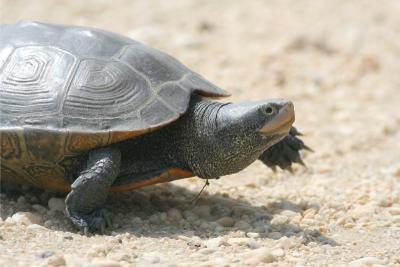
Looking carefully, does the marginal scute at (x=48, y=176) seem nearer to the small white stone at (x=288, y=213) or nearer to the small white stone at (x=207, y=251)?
the small white stone at (x=207, y=251)

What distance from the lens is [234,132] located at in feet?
15.5

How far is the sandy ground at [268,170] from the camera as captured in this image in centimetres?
421

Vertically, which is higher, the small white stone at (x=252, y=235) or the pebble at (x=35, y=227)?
the small white stone at (x=252, y=235)

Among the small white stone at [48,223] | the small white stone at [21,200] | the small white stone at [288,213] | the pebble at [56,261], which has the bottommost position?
the pebble at [56,261]

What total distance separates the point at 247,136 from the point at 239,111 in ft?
0.54

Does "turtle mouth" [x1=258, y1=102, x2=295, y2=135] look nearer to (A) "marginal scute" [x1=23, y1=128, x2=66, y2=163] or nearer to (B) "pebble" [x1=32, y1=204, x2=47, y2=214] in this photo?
(A) "marginal scute" [x1=23, y1=128, x2=66, y2=163]

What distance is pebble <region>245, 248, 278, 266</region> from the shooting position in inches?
157

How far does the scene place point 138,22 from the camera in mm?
10016

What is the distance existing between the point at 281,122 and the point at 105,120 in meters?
1.06

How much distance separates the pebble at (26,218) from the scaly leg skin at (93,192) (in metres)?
0.20

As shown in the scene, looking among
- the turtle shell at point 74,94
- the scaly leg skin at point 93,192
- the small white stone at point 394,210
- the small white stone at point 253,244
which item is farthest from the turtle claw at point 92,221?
the small white stone at point 394,210

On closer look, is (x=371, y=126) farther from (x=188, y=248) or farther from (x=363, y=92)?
(x=188, y=248)

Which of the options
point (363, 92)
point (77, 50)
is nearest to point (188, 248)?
point (77, 50)

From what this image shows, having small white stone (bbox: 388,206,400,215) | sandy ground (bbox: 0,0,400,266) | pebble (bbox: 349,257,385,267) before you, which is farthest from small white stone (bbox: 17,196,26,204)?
small white stone (bbox: 388,206,400,215)
